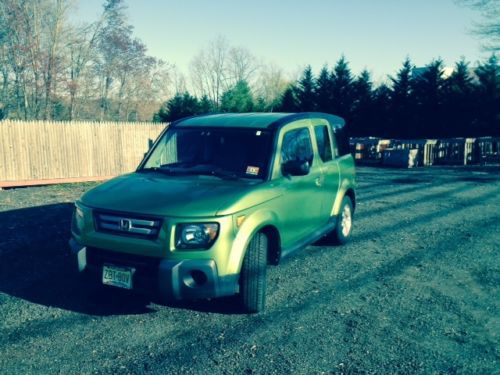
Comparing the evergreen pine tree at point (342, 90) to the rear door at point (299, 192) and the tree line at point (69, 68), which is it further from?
the rear door at point (299, 192)

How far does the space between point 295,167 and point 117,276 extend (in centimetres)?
208

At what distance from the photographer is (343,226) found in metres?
6.45

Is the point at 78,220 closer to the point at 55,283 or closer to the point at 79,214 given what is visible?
the point at 79,214

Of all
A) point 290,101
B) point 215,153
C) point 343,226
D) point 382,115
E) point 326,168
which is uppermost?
point 290,101

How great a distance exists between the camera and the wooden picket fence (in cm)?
1307

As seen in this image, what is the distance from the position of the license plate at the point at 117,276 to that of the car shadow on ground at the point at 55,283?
51 centimetres

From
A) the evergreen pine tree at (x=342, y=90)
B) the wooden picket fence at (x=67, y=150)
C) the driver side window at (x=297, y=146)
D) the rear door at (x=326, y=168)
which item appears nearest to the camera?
the driver side window at (x=297, y=146)

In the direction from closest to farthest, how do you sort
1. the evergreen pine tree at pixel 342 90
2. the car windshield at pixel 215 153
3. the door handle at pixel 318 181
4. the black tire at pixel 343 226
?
the car windshield at pixel 215 153, the door handle at pixel 318 181, the black tire at pixel 343 226, the evergreen pine tree at pixel 342 90

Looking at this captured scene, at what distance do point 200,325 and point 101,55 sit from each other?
33538mm

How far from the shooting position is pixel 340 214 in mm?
6125

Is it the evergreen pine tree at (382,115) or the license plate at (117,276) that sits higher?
the evergreen pine tree at (382,115)

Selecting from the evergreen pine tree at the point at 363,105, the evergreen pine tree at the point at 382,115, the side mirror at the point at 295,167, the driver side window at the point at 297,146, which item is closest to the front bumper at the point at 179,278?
the side mirror at the point at 295,167

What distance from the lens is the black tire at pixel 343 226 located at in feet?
20.3

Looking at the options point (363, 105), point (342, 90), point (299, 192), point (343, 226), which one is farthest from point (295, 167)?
point (342, 90)
